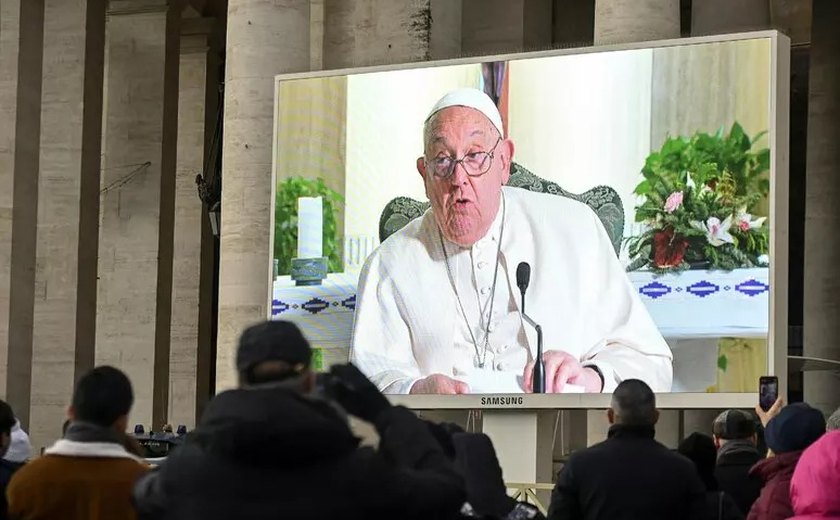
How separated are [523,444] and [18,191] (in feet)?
29.7

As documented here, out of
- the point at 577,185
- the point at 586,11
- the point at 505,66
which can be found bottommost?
the point at 577,185

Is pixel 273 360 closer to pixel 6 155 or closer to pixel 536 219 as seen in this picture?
pixel 536 219

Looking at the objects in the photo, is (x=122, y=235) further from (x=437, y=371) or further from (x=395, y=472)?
(x=395, y=472)

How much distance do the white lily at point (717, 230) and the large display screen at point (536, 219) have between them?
0.01 m

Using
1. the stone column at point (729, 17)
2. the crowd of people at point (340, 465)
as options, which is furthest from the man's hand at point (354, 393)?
the stone column at point (729, 17)

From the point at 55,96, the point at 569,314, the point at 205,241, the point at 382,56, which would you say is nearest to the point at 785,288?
the point at 569,314

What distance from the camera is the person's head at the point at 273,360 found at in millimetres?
4652

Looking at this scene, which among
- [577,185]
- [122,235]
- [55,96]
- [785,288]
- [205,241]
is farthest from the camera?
→ [205,241]

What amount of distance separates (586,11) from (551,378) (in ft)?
35.0

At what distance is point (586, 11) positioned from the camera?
25516 millimetres

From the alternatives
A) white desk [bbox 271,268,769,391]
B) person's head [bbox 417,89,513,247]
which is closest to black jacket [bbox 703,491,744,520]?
white desk [bbox 271,268,769,391]

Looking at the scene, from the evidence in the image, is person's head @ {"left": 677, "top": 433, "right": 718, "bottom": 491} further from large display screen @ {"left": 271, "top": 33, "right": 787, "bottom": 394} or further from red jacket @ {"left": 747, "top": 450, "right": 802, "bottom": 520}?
large display screen @ {"left": 271, "top": 33, "right": 787, "bottom": 394}

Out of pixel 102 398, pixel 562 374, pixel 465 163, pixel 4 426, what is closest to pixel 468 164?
pixel 465 163

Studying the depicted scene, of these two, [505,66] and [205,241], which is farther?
[205,241]
